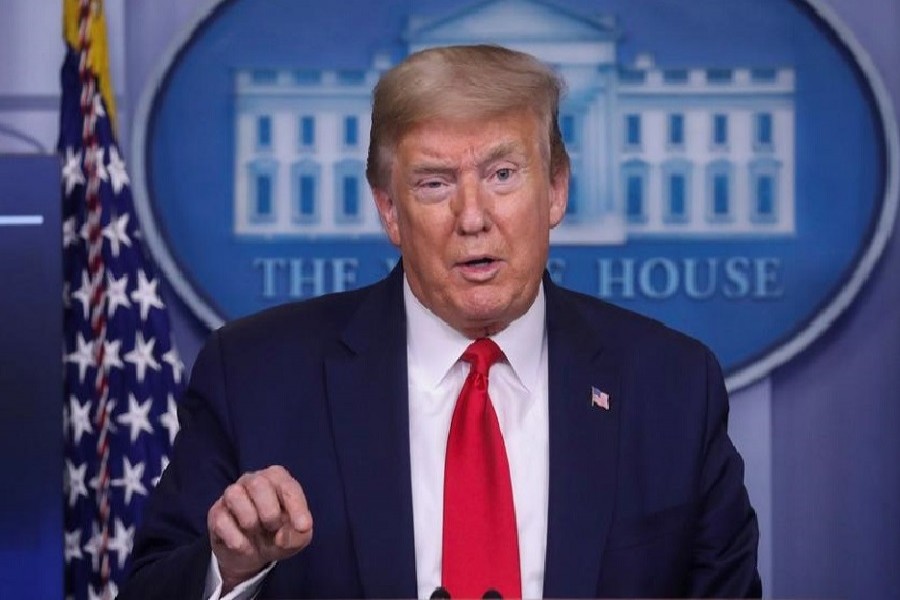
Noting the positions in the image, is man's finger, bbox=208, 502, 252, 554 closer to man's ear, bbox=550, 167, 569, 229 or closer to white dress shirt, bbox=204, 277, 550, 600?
white dress shirt, bbox=204, 277, 550, 600

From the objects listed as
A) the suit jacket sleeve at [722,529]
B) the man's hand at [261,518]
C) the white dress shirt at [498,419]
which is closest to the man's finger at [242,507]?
the man's hand at [261,518]

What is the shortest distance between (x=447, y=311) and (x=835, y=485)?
1.42 m

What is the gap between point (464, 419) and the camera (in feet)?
6.91

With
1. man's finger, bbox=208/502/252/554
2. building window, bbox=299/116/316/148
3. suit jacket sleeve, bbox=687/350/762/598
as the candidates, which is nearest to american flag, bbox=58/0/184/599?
building window, bbox=299/116/316/148

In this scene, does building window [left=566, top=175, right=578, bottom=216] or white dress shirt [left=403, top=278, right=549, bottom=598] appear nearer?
white dress shirt [left=403, top=278, right=549, bottom=598]

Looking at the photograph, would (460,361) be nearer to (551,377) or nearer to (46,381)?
(551,377)

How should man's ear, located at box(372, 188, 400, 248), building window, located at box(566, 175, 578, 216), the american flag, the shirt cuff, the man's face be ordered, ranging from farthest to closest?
building window, located at box(566, 175, 578, 216) < the american flag < man's ear, located at box(372, 188, 400, 248) < the man's face < the shirt cuff

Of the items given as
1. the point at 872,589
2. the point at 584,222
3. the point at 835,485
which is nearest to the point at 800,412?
the point at 835,485

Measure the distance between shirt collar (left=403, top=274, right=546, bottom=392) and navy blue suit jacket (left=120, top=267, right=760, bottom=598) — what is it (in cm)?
3

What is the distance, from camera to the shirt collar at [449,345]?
2213mm

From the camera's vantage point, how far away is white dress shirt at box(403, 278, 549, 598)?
82.4 inches

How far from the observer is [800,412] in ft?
10.6

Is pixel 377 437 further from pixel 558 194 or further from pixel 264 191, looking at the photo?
pixel 264 191

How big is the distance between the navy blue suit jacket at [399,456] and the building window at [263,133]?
3.05 feet
